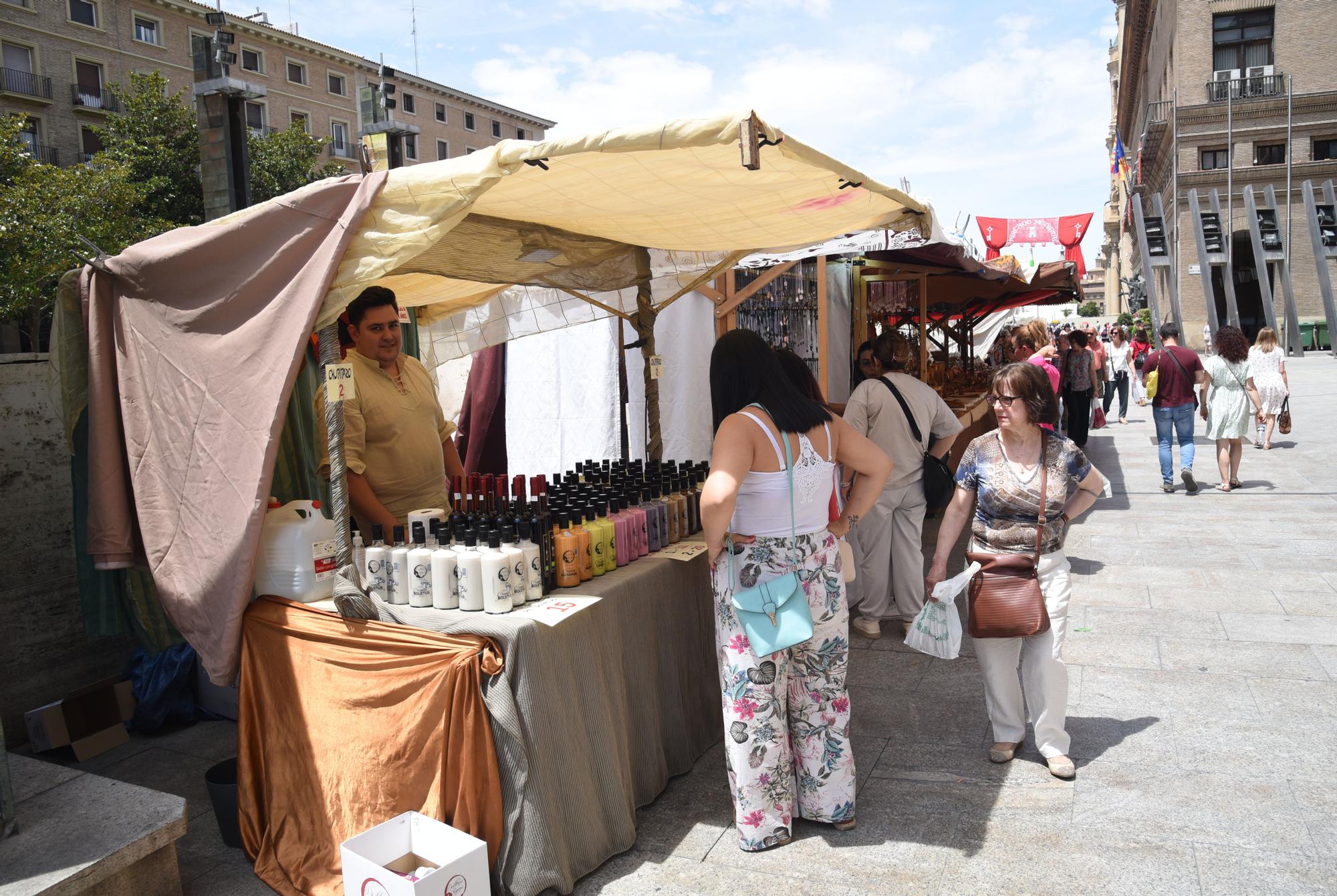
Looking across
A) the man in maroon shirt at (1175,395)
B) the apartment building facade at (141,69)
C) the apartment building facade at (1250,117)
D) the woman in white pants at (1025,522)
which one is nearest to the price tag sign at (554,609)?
the woman in white pants at (1025,522)

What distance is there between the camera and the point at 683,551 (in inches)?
139

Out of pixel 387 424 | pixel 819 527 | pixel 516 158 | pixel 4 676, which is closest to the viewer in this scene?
pixel 516 158

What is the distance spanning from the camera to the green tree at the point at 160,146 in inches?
1073

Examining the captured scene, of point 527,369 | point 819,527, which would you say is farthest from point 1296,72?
point 819,527

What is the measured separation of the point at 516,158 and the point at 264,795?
7.56ft

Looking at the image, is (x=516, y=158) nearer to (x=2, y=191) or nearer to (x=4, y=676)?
(x=4, y=676)

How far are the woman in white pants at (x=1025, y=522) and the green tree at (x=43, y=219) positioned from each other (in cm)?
2096

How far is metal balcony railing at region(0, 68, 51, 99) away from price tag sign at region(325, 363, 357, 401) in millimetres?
38679

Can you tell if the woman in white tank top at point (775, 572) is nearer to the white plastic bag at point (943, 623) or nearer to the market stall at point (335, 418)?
the market stall at point (335, 418)

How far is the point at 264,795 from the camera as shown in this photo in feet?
10.1

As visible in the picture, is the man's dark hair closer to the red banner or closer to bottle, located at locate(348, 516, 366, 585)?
bottle, located at locate(348, 516, 366, 585)

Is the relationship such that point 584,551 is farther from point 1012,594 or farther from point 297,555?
point 1012,594

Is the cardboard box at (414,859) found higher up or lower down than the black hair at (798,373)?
lower down

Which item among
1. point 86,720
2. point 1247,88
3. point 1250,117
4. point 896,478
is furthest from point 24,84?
point 1250,117
